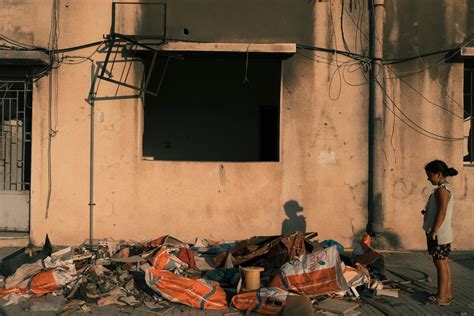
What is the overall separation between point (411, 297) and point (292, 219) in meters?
2.67

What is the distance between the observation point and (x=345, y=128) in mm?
8773

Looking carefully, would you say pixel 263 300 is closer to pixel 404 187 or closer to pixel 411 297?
pixel 411 297

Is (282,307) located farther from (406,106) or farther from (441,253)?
(406,106)

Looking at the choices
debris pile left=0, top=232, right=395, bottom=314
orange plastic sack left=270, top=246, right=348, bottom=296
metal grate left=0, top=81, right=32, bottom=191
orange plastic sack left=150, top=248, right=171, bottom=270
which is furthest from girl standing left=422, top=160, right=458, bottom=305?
metal grate left=0, top=81, right=32, bottom=191

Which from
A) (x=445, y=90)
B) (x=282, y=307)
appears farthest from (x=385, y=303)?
(x=445, y=90)

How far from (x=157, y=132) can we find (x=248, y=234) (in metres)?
4.60

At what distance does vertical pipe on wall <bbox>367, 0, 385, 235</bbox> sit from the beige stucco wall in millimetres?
129

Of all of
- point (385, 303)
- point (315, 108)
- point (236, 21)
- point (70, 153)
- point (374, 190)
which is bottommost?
point (385, 303)

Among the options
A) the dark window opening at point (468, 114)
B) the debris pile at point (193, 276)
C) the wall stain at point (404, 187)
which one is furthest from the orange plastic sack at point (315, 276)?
the dark window opening at point (468, 114)

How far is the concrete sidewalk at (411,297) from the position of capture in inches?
233

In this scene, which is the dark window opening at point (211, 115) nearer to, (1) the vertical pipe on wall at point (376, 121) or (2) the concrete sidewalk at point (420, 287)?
(1) the vertical pipe on wall at point (376, 121)

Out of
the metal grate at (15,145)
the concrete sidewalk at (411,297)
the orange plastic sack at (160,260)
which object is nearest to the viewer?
the concrete sidewalk at (411,297)

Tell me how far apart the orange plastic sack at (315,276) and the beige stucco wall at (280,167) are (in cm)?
260

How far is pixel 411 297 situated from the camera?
645 cm
